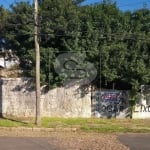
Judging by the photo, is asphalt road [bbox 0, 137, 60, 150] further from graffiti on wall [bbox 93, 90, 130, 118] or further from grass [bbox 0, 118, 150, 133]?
graffiti on wall [bbox 93, 90, 130, 118]

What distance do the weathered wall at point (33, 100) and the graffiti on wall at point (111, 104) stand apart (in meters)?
0.82

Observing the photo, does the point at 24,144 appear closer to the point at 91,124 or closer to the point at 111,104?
the point at 91,124

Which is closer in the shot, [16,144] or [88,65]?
[16,144]

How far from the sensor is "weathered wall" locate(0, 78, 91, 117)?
26.6 meters

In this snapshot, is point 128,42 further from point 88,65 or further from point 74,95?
point 74,95

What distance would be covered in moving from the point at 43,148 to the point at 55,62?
11650 millimetres

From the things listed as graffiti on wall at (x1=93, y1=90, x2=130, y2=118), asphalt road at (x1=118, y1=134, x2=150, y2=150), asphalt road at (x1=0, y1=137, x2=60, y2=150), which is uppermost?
graffiti on wall at (x1=93, y1=90, x2=130, y2=118)

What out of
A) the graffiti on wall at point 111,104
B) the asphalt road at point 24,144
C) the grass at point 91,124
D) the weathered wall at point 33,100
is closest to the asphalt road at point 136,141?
the grass at point 91,124

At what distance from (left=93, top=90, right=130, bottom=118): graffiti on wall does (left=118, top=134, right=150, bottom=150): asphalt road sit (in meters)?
6.65

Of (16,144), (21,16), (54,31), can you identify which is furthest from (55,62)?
(16,144)

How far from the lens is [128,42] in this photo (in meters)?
26.5

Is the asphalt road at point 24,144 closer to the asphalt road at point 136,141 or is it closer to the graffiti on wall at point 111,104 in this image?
the asphalt road at point 136,141

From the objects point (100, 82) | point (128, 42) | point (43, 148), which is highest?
point (128, 42)

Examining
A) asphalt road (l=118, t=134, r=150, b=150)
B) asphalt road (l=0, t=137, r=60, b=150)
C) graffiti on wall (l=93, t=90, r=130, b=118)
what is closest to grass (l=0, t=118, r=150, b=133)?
graffiti on wall (l=93, t=90, r=130, b=118)
